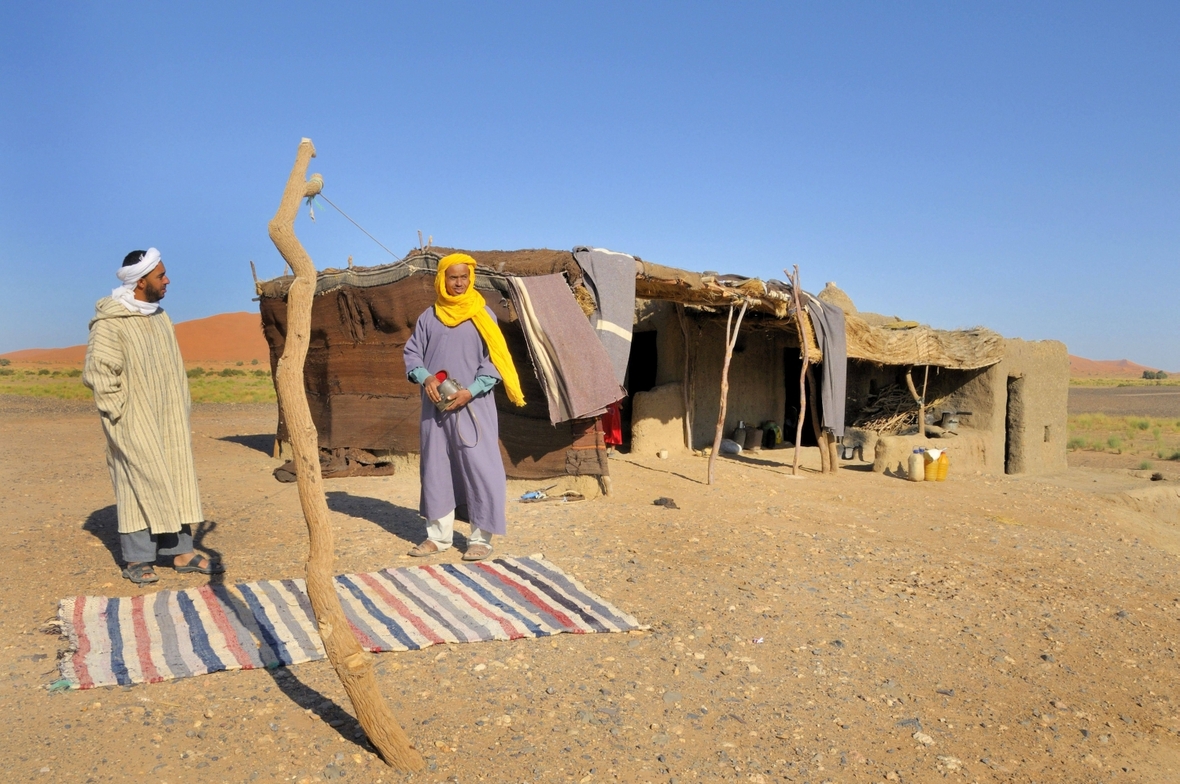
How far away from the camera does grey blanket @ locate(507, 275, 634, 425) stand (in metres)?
6.71

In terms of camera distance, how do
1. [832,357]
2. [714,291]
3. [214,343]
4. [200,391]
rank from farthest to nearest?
[214,343]
[200,391]
[832,357]
[714,291]

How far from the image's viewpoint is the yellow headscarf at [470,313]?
4863 mm

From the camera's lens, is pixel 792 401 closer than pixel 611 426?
No

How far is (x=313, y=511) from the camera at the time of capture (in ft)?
9.16

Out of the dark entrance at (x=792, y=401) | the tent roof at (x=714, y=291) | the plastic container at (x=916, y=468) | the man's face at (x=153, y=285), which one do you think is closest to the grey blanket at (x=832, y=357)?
the tent roof at (x=714, y=291)

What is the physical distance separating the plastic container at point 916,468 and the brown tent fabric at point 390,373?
435 centimetres

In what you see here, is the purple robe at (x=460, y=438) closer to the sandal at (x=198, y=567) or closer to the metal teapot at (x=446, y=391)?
the metal teapot at (x=446, y=391)

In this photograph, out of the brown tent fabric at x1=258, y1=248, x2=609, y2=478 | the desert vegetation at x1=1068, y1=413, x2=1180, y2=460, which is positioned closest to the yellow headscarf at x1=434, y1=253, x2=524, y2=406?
the brown tent fabric at x1=258, y1=248, x2=609, y2=478

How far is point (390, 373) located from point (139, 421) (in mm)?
3609

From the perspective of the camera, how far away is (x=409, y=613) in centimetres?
388

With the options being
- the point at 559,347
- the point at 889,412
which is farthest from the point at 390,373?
the point at 889,412

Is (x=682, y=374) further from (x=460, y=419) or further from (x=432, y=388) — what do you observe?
(x=432, y=388)

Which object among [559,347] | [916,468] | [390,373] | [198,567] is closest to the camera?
[198,567]

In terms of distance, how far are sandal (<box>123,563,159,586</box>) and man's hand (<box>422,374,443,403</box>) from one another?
172 centimetres
